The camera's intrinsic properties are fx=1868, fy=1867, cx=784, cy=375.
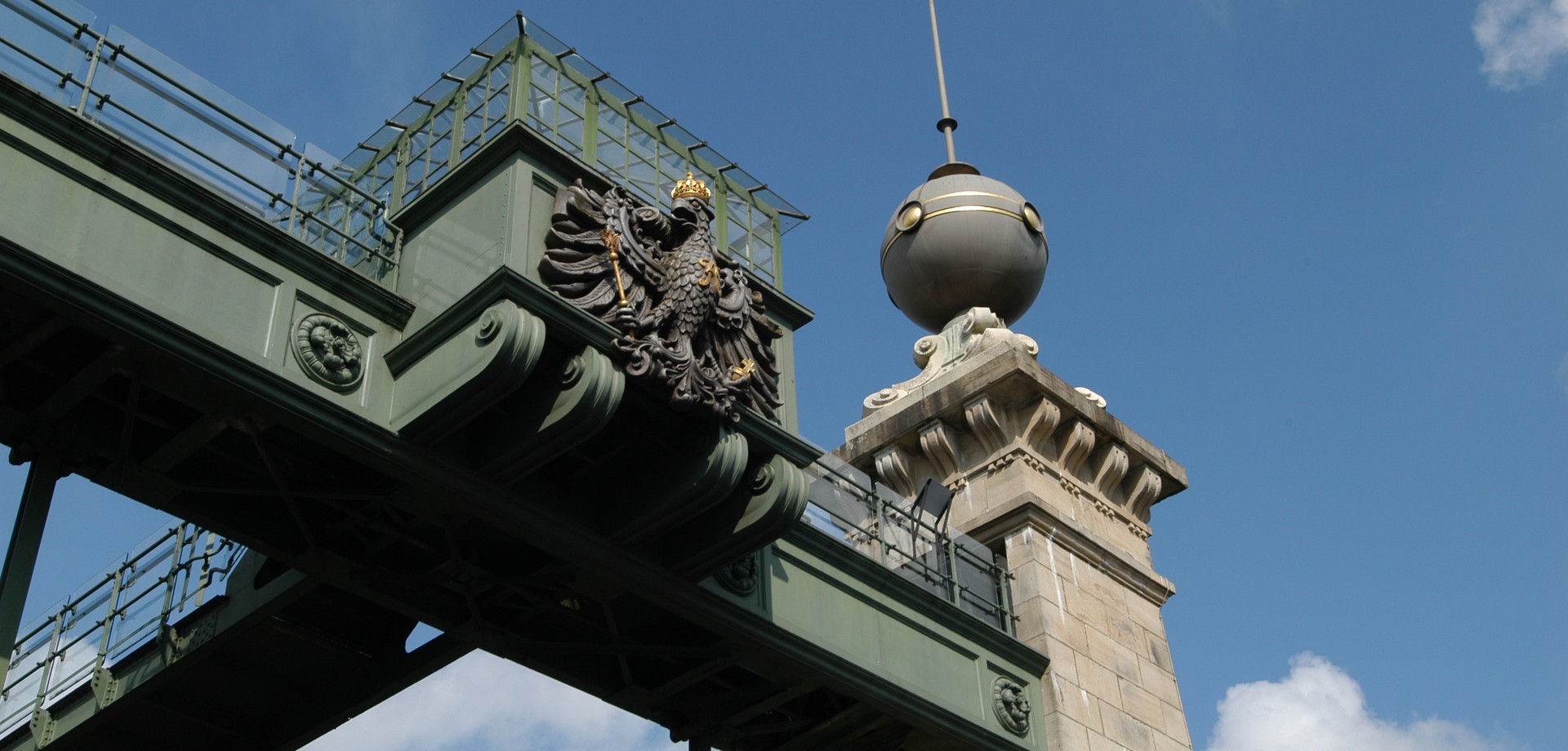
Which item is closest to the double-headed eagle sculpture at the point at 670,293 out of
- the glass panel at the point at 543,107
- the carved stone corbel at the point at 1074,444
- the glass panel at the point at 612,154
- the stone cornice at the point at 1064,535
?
the glass panel at the point at 612,154

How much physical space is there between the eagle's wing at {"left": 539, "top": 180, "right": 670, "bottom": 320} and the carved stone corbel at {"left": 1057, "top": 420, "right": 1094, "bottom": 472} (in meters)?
8.79

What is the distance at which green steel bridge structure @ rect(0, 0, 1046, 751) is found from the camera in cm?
1469

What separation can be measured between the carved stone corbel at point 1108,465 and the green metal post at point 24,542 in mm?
14056

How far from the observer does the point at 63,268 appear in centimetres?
1365

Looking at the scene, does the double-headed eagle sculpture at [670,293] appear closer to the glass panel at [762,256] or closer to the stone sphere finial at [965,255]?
the glass panel at [762,256]

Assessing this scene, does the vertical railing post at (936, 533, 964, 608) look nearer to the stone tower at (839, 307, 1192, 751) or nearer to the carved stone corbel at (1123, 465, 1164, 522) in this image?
the stone tower at (839, 307, 1192, 751)

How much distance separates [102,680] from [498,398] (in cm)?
632

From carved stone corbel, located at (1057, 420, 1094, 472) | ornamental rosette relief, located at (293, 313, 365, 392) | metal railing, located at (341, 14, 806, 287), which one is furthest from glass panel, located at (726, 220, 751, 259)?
carved stone corbel, located at (1057, 420, 1094, 472)

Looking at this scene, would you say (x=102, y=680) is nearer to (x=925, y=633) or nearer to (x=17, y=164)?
(x=17, y=164)

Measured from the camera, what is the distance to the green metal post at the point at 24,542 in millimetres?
14320

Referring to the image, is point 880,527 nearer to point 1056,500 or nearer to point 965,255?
point 1056,500

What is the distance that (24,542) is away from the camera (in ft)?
49.2

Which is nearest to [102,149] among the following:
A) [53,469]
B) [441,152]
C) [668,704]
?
[53,469]

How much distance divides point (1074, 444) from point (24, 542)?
13.8 meters
